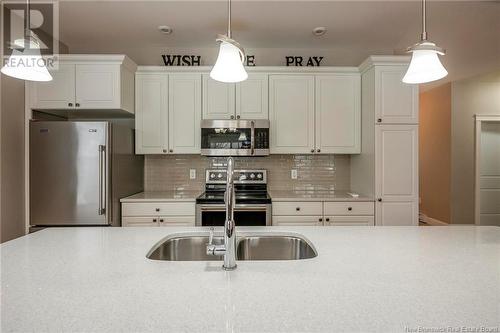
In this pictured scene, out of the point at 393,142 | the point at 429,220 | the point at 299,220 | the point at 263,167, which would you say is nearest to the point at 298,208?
the point at 299,220

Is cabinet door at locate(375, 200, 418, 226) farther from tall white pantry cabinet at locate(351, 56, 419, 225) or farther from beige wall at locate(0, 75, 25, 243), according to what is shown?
beige wall at locate(0, 75, 25, 243)

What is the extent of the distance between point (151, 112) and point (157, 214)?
114 centimetres

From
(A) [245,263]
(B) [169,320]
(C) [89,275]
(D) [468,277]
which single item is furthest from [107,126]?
(D) [468,277]

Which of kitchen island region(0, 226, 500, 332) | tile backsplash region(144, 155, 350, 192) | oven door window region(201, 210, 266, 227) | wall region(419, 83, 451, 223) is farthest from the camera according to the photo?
wall region(419, 83, 451, 223)

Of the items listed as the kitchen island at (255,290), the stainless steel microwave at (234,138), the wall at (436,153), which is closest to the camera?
the kitchen island at (255,290)

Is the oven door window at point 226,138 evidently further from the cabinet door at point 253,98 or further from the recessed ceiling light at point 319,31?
the recessed ceiling light at point 319,31

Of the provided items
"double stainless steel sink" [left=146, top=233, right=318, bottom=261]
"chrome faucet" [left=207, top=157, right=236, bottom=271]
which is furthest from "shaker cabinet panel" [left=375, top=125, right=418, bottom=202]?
"chrome faucet" [left=207, top=157, right=236, bottom=271]

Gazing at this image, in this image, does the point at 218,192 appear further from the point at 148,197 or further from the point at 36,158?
the point at 36,158

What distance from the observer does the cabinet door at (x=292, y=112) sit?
123 inches

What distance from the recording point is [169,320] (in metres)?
0.68

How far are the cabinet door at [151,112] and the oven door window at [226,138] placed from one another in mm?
483

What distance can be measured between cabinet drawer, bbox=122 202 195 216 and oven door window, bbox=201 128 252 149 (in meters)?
0.66

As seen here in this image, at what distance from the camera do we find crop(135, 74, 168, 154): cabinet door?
3105 millimetres

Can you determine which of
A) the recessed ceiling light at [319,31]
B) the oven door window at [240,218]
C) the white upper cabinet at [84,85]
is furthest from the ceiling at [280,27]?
the oven door window at [240,218]
